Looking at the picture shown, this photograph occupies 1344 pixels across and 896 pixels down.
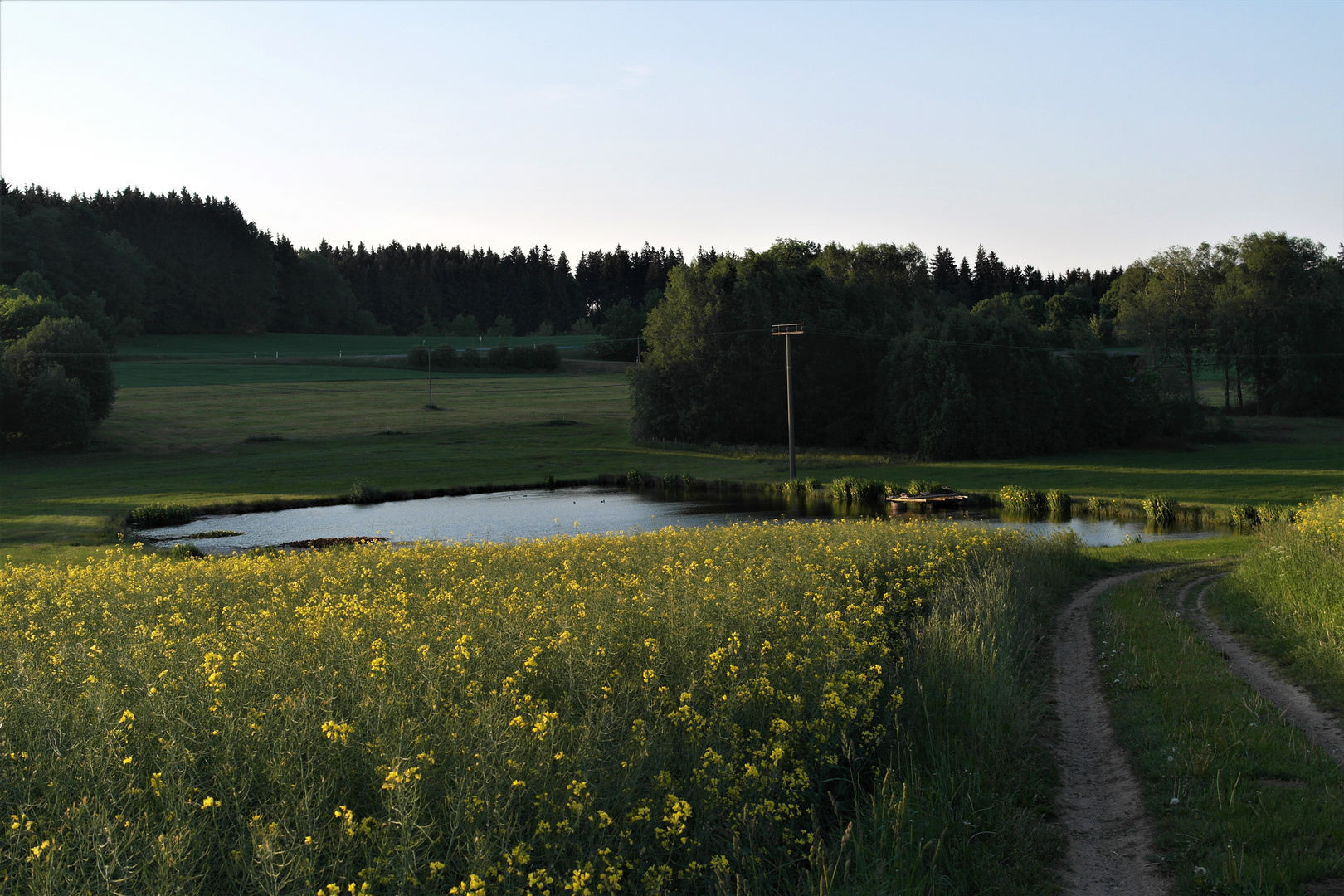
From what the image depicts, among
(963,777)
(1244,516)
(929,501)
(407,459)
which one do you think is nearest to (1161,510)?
(1244,516)

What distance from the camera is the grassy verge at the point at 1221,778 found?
5.91 meters

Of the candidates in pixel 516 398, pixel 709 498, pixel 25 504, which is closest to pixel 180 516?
pixel 25 504

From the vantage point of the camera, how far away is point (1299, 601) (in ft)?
41.9

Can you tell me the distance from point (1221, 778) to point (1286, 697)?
2950 mm

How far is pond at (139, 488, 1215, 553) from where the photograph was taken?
3541cm

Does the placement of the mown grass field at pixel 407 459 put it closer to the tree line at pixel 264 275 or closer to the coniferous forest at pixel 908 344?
the coniferous forest at pixel 908 344

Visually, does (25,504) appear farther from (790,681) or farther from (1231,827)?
(1231,827)

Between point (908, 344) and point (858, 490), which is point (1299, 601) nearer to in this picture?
point (858, 490)

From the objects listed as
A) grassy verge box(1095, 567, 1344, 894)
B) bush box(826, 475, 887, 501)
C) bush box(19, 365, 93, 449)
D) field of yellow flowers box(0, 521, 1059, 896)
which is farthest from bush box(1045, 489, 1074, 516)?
bush box(19, 365, 93, 449)

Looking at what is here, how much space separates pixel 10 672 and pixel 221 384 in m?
90.4

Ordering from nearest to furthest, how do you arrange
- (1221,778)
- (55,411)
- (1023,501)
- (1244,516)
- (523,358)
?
(1221,778) → (1244,516) → (1023,501) → (55,411) → (523,358)

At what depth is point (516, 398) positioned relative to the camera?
296 feet

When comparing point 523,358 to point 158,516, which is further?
point 523,358

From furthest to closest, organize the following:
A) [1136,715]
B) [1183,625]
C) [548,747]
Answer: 1. [1183,625]
2. [1136,715]
3. [548,747]
